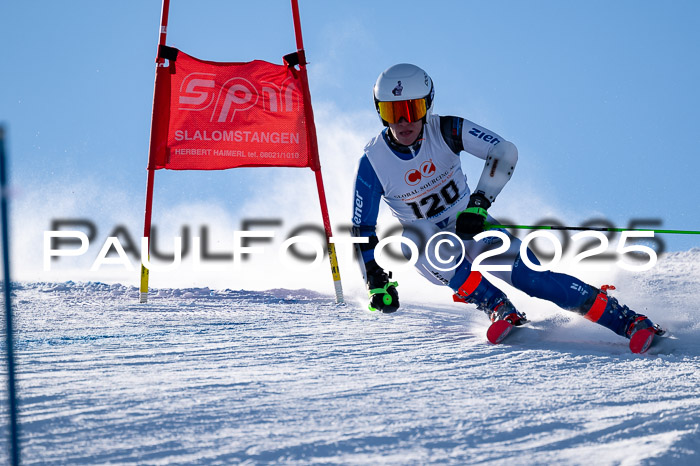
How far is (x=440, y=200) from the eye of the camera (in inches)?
178

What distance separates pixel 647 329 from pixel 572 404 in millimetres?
1503

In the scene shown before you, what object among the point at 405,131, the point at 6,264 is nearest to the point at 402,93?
the point at 405,131

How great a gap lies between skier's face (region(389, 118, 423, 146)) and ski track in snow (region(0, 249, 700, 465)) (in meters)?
1.20

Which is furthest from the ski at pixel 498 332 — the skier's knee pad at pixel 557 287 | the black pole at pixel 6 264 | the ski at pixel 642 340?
the black pole at pixel 6 264

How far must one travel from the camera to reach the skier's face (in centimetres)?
418

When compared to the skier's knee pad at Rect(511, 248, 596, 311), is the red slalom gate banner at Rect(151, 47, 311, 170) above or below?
above

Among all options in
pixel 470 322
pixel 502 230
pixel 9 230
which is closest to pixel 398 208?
pixel 502 230

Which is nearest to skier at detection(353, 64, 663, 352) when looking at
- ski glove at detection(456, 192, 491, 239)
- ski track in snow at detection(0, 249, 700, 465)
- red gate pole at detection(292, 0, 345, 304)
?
ski glove at detection(456, 192, 491, 239)

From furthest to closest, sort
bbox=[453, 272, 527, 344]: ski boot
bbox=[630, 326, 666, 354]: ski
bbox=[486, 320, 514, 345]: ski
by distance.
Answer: bbox=[453, 272, 527, 344]: ski boot < bbox=[486, 320, 514, 345]: ski < bbox=[630, 326, 666, 354]: ski

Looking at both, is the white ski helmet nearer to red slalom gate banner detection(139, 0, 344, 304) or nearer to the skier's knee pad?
the skier's knee pad

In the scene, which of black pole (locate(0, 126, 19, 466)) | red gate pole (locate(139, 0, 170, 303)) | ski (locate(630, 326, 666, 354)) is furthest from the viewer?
red gate pole (locate(139, 0, 170, 303))

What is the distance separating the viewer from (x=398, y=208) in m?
4.59

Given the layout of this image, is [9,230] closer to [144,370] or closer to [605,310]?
[144,370]

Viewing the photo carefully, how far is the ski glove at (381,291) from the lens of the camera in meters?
4.09
